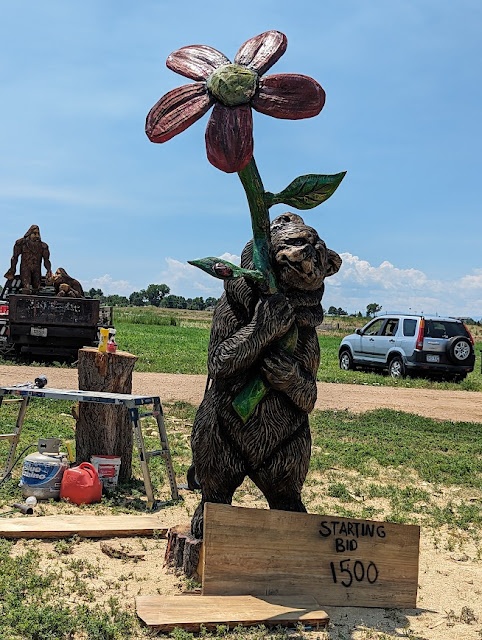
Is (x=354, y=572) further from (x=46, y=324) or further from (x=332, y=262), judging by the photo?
(x=46, y=324)

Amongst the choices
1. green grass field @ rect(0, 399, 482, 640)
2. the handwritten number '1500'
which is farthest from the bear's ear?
green grass field @ rect(0, 399, 482, 640)

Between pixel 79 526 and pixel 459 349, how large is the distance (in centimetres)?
1203

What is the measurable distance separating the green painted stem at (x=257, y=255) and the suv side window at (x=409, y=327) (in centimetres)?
1219

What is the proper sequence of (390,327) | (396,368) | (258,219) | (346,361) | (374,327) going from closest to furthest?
(258,219)
(396,368)
(390,327)
(374,327)
(346,361)

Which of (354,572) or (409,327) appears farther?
(409,327)

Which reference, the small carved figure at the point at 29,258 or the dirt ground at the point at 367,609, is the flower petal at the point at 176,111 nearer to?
the dirt ground at the point at 367,609

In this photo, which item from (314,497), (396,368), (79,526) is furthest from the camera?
(396,368)

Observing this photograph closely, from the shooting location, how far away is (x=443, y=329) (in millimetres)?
15586

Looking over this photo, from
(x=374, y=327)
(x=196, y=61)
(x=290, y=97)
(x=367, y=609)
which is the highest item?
(x=196, y=61)

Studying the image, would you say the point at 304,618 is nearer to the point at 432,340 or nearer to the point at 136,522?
the point at 136,522

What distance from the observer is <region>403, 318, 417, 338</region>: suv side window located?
1559 cm

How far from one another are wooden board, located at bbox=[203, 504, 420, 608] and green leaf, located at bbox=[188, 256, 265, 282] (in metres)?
1.18

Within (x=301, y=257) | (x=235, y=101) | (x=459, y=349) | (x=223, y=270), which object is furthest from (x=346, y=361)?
(x=235, y=101)

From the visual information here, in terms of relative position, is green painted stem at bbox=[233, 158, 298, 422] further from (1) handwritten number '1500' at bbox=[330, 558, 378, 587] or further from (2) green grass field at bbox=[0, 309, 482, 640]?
(2) green grass field at bbox=[0, 309, 482, 640]
